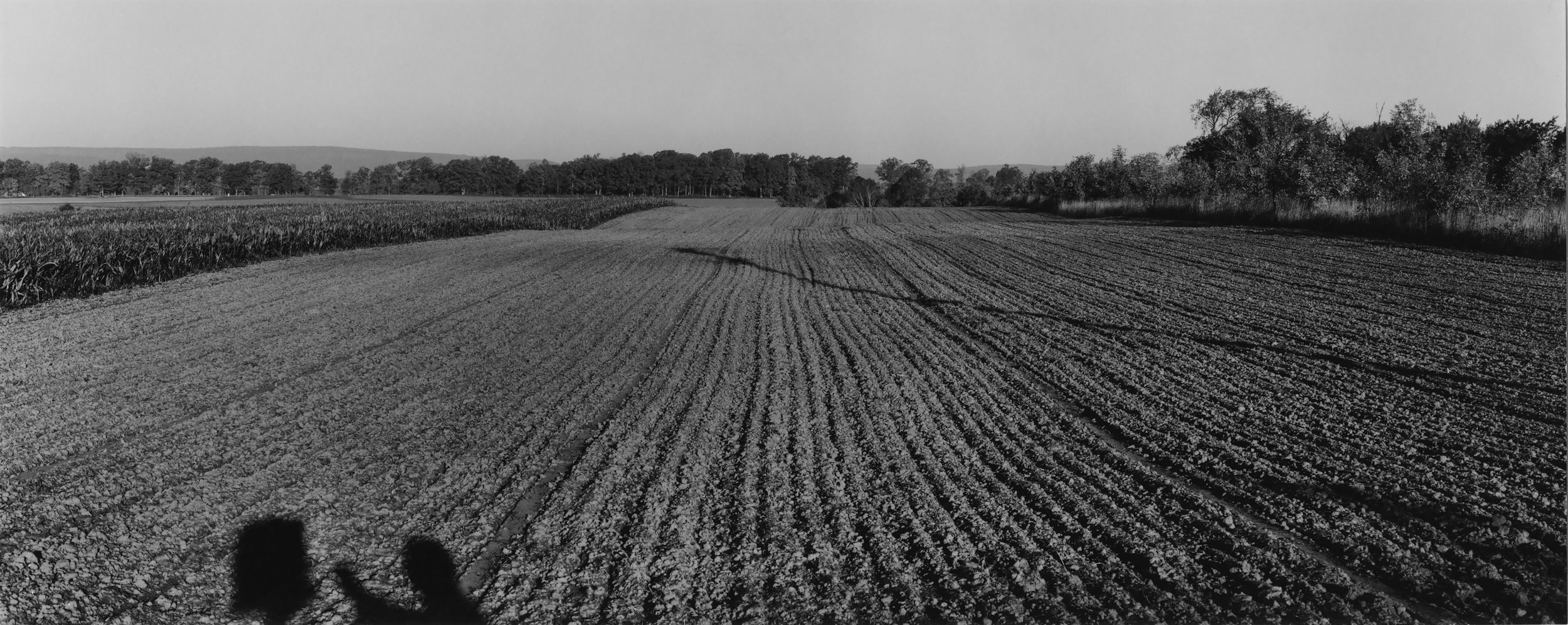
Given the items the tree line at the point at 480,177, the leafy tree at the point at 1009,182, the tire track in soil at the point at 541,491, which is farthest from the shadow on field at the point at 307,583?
the tree line at the point at 480,177

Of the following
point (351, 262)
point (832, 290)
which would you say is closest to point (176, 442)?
point (832, 290)

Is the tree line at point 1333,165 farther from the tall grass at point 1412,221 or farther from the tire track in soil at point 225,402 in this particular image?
the tire track in soil at point 225,402

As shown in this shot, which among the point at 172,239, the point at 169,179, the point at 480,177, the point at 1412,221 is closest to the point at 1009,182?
the point at 480,177

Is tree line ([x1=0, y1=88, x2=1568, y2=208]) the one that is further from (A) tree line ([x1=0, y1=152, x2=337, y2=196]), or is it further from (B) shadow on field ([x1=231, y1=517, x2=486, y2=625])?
(B) shadow on field ([x1=231, y1=517, x2=486, y2=625])

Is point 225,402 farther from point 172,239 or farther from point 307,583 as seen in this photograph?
point 172,239

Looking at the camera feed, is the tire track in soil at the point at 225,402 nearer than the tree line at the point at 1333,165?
Yes

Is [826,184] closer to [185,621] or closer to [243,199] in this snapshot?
[243,199]

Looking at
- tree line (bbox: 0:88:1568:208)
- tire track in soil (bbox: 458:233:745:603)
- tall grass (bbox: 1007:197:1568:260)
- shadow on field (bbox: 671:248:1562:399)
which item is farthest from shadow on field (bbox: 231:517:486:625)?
tree line (bbox: 0:88:1568:208)
